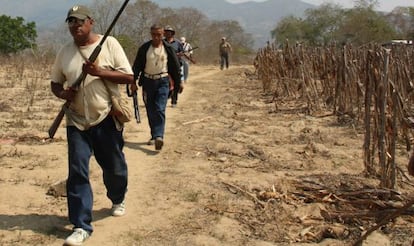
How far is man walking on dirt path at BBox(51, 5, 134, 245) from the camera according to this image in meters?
3.50

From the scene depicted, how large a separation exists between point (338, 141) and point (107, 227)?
3.92 meters

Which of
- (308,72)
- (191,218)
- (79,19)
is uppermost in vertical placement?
(79,19)

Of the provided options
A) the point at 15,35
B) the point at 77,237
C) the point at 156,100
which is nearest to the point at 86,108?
the point at 77,237

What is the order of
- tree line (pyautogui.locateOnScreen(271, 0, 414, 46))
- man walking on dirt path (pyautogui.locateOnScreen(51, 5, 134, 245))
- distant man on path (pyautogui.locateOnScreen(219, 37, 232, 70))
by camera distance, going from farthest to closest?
tree line (pyautogui.locateOnScreen(271, 0, 414, 46)) < distant man on path (pyautogui.locateOnScreen(219, 37, 232, 70)) < man walking on dirt path (pyautogui.locateOnScreen(51, 5, 134, 245))

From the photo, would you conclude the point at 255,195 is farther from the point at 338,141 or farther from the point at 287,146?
the point at 338,141

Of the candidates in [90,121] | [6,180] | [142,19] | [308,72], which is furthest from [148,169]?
[142,19]

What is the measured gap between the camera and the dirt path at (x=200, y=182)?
3691 mm

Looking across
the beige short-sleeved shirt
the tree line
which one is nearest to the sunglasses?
the beige short-sleeved shirt

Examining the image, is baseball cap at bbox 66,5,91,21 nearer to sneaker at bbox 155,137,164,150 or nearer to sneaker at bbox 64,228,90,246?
sneaker at bbox 64,228,90,246

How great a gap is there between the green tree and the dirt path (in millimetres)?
18500

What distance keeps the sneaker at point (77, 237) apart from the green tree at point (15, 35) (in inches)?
915

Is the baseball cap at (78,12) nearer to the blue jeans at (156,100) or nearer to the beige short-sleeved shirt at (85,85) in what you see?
the beige short-sleeved shirt at (85,85)

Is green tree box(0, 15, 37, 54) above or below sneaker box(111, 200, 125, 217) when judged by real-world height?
above

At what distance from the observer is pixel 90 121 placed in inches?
142
